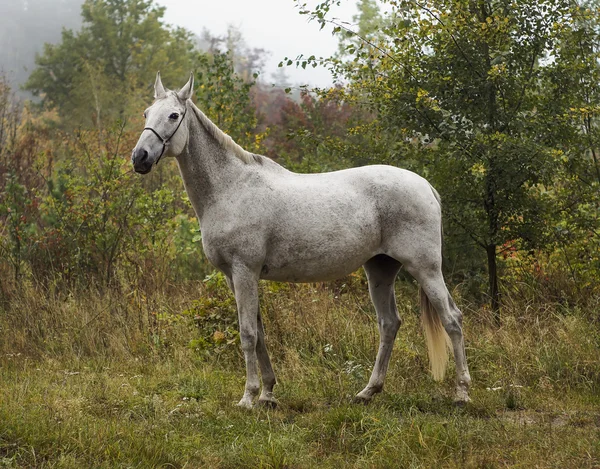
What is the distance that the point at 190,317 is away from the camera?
22.9ft

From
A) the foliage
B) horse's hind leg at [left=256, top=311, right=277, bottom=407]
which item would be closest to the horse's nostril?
horse's hind leg at [left=256, top=311, right=277, bottom=407]

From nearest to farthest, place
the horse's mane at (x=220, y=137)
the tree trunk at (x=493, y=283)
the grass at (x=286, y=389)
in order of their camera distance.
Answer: the grass at (x=286, y=389), the horse's mane at (x=220, y=137), the tree trunk at (x=493, y=283)

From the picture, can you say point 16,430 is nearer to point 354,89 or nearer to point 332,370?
point 332,370

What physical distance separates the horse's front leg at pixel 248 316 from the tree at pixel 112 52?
28254mm

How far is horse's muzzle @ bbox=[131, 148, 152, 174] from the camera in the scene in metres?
4.56

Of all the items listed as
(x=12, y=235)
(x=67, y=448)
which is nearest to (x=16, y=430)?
(x=67, y=448)

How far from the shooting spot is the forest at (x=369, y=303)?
418 centimetres

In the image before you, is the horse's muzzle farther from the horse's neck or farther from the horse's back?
the horse's back

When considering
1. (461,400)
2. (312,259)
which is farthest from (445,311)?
(312,259)

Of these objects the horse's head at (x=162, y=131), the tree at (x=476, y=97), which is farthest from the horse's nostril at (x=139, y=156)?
the tree at (x=476, y=97)

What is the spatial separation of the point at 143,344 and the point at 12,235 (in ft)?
8.88

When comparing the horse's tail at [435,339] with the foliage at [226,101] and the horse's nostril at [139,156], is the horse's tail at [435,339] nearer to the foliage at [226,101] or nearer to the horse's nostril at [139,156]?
the horse's nostril at [139,156]

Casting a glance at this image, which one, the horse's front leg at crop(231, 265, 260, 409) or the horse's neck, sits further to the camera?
the horse's neck

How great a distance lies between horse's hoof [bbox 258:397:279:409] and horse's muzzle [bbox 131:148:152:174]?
6.53 feet
